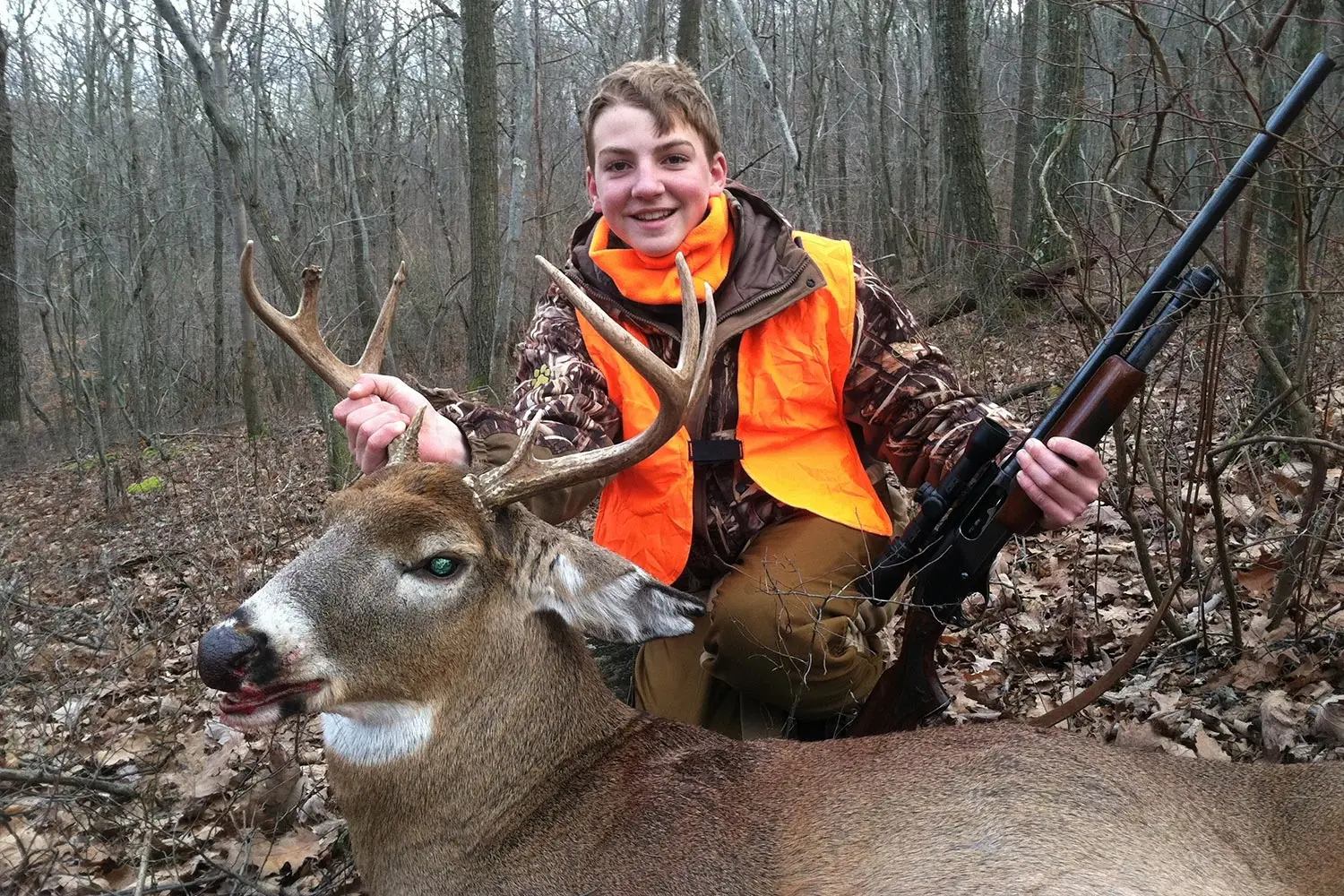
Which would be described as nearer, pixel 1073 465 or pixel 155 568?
pixel 1073 465

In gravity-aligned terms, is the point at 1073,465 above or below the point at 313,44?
below

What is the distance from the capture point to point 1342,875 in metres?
2.51

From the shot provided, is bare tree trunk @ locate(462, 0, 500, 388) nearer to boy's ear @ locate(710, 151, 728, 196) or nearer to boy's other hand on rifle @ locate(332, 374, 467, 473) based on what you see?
boy's ear @ locate(710, 151, 728, 196)

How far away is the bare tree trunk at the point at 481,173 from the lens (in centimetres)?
1205

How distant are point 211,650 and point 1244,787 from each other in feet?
8.79

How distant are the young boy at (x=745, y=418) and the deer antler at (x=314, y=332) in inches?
15.8

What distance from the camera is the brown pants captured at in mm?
3871

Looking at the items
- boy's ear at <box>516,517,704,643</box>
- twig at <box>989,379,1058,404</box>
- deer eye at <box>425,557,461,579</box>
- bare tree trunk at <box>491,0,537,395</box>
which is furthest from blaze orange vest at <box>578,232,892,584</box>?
bare tree trunk at <box>491,0,537,395</box>

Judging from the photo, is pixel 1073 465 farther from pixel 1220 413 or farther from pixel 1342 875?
pixel 1220 413

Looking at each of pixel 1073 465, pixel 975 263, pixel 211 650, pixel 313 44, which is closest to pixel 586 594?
pixel 211 650

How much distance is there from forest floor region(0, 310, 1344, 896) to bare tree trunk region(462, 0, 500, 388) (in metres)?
6.54

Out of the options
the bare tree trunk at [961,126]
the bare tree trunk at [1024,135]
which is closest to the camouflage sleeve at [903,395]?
the bare tree trunk at [961,126]

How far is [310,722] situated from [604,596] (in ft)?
8.21

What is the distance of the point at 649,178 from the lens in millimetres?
4031
